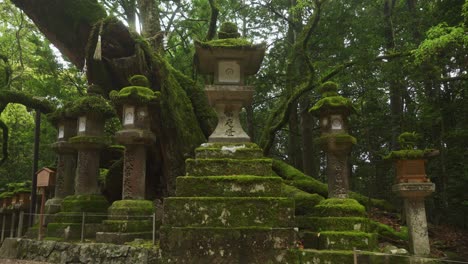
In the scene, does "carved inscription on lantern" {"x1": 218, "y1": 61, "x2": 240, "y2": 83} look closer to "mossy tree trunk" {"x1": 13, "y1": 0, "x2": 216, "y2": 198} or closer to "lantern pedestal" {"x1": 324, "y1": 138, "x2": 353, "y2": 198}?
"lantern pedestal" {"x1": 324, "y1": 138, "x2": 353, "y2": 198}

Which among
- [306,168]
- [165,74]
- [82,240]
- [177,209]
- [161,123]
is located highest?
[165,74]

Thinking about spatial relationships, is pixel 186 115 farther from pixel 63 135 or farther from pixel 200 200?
pixel 200 200

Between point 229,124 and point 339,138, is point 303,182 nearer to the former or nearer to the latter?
point 339,138

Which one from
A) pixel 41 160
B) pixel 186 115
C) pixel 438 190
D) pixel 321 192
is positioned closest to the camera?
pixel 321 192

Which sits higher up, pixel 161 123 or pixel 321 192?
pixel 161 123

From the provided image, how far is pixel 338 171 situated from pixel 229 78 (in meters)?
2.88

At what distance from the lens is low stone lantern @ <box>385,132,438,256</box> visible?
7.89 meters

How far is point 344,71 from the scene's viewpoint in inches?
523

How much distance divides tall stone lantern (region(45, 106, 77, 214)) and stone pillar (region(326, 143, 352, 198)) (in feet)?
23.1

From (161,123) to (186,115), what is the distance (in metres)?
0.79

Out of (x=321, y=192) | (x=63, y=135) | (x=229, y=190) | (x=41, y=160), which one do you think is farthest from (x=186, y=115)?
(x=41, y=160)

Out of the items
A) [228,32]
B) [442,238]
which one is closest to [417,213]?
[442,238]

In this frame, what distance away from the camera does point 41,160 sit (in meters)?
18.8

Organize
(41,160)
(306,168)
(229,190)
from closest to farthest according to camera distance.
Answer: (229,190) < (306,168) < (41,160)
